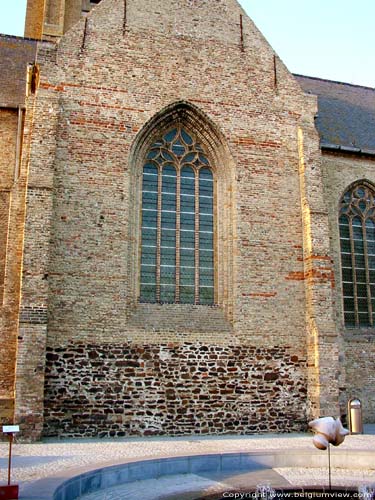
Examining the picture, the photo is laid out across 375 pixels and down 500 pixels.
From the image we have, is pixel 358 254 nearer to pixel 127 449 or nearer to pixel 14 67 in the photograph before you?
pixel 127 449

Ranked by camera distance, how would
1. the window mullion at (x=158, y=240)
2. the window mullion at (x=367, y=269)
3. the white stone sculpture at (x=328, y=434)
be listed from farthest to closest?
1. the window mullion at (x=367, y=269)
2. the window mullion at (x=158, y=240)
3. the white stone sculpture at (x=328, y=434)

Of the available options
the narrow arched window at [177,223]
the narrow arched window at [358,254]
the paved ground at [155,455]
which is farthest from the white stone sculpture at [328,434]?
the narrow arched window at [358,254]

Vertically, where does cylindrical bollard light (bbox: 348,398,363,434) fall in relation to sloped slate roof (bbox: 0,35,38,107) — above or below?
below

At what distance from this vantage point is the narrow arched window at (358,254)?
1698cm

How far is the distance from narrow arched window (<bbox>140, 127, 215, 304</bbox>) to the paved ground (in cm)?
370

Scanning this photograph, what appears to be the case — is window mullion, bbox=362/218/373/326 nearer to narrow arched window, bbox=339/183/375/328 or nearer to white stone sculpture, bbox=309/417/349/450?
narrow arched window, bbox=339/183/375/328

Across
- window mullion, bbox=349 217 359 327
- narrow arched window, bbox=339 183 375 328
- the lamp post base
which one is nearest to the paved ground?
the lamp post base

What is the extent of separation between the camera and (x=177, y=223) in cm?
1466

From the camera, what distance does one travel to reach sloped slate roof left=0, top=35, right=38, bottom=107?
1672 cm

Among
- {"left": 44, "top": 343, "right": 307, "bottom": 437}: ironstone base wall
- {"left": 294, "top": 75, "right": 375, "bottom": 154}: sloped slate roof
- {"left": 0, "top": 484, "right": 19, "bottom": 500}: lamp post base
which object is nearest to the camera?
{"left": 0, "top": 484, "right": 19, "bottom": 500}: lamp post base

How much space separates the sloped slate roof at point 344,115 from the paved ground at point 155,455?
928 centimetres

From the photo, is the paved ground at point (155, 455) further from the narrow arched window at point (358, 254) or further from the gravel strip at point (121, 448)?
the narrow arched window at point (358, 254)

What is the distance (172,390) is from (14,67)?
12.1m

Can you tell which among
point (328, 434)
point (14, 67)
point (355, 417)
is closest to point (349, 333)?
point (355, 417)
